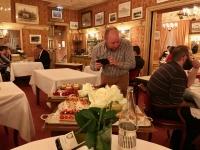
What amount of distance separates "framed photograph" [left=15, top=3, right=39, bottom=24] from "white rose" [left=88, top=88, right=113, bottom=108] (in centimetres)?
755

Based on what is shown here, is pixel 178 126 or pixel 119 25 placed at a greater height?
pixel 119 25

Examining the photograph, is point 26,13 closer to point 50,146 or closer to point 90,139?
point 50,146

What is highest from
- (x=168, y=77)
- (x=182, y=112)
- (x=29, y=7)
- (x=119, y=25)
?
(x=29, y=7)

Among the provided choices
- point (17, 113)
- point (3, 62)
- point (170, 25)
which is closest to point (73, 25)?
point (3, 62)

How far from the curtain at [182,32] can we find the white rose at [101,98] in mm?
8871

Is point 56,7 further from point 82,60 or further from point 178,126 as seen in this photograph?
point 178,126

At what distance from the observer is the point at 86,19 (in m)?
8.65

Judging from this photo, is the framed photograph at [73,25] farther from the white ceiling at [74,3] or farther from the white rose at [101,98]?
the white rose at [101,98]

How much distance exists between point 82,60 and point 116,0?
2973 millimetres

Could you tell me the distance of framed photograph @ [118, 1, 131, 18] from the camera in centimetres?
632

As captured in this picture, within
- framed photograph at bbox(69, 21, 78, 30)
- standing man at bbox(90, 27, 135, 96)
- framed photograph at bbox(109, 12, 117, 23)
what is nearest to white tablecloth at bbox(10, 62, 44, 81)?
framed photograph at bbox(109, 12, 117, 23)

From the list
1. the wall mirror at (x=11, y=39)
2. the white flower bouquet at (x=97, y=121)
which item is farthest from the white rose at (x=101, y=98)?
the wall mirror at (x=11, y=39)

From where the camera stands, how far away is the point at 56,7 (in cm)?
841

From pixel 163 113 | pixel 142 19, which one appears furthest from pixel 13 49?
pixel 163 113
